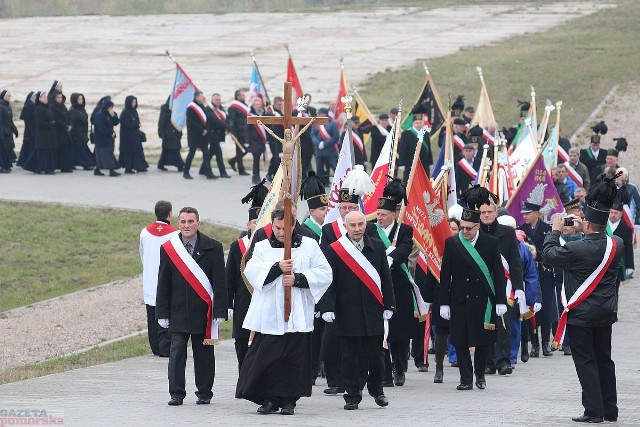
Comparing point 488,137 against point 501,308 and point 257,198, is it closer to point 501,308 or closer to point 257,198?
point 501,308

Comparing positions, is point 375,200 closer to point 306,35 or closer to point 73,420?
point 73,420

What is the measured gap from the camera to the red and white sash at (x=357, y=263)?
41.8 feet

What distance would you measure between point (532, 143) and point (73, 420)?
1224cm

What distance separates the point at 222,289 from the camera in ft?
41.6

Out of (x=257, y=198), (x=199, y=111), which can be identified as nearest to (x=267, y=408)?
(x=257, y=198)

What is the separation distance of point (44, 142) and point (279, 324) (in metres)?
17.9

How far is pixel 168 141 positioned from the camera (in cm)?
3023

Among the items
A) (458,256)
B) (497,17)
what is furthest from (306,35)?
(458,256)

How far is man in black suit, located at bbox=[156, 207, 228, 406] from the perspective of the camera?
41.3 feet

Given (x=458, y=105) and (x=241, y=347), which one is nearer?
(x=241, y=347)

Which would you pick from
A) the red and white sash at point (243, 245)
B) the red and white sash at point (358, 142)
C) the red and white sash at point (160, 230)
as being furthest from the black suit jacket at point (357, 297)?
the red and white sash at point (358, 142)

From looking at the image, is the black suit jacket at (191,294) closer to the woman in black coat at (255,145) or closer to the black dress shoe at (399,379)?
the black dress shoe at (399,379)

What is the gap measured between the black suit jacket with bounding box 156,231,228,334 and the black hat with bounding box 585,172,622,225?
120 inches

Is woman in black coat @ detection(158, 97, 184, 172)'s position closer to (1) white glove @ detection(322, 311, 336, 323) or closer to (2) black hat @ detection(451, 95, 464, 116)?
(2) black hat @ detection(451, 95, 464, 116)
